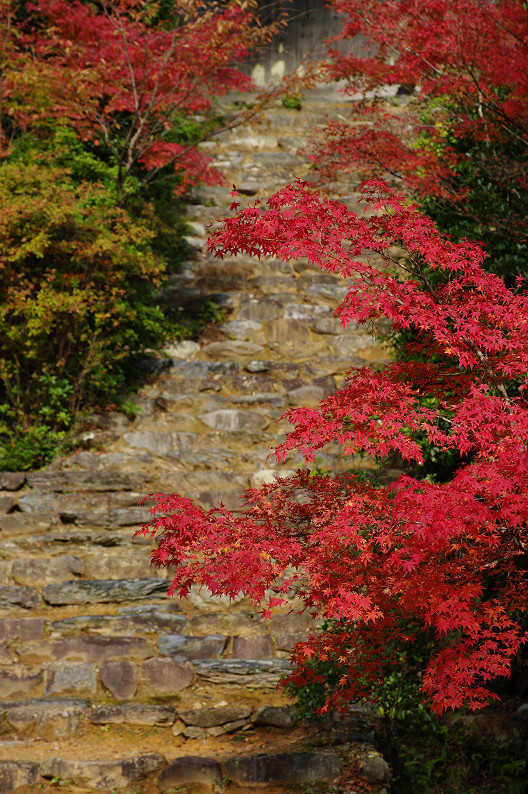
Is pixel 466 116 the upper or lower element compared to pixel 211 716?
upper

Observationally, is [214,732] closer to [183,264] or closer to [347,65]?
[183,264]

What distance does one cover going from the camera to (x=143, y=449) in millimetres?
6191

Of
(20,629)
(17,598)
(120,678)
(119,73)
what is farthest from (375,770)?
(119,73)

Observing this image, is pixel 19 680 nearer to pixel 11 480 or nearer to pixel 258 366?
pixel 11 480

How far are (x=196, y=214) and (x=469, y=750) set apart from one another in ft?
24.5

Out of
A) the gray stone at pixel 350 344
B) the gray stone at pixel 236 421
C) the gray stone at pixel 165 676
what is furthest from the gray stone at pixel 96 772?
the gray stone at pixel 350 344

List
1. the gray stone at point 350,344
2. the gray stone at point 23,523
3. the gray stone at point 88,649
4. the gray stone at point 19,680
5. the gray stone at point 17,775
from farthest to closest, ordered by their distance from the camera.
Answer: the gray stone at point 350,344 < the gray stone at point 23,523 < the gray stone at point 88,649 < the gray stone at point 19,680 < the gray stone at point 17,775

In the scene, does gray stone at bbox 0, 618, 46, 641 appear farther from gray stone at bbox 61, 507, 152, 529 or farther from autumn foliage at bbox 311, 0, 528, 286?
autumn foliage at bbox 311, 0, 528, 286

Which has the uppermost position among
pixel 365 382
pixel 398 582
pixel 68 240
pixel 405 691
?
pixel 365 382

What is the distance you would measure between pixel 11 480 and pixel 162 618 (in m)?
1.84

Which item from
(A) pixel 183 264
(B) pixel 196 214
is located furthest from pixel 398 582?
(B) pixel 196 214

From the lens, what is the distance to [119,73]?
7789mm

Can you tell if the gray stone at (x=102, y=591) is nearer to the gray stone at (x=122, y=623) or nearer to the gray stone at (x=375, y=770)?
the gray stone at (x=122, y=623)

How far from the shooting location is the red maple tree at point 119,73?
7.17m
